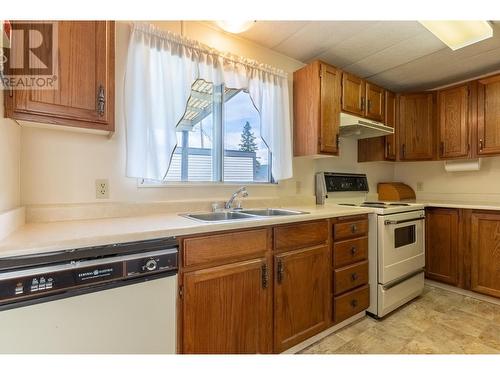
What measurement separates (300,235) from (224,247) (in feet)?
1.85

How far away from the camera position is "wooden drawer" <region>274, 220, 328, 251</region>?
5.09ft

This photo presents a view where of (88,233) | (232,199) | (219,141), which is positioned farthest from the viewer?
(219,141)

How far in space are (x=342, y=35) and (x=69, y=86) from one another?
197 cm

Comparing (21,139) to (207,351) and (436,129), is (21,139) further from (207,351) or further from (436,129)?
(436,129)

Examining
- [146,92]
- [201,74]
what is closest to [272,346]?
[146,92]

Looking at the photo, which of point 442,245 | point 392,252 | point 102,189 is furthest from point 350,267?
point 102,189

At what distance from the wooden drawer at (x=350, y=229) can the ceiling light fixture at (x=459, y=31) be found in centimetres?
148

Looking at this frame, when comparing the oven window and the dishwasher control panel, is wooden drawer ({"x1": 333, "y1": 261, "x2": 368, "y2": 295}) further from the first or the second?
the dishwasher control panel

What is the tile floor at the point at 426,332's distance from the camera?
1710 millimetres

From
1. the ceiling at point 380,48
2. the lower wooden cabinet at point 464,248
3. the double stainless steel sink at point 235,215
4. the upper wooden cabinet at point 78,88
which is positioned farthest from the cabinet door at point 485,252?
the upper wooden cabinet at point 78,88

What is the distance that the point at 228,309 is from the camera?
1.34m

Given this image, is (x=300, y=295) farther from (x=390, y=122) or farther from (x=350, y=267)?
(x=390, y=122)

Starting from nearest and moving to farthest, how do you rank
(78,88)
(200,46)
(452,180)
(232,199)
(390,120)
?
(78,88) → (200,46) → (232,199) → (390,120) → (452,180)
